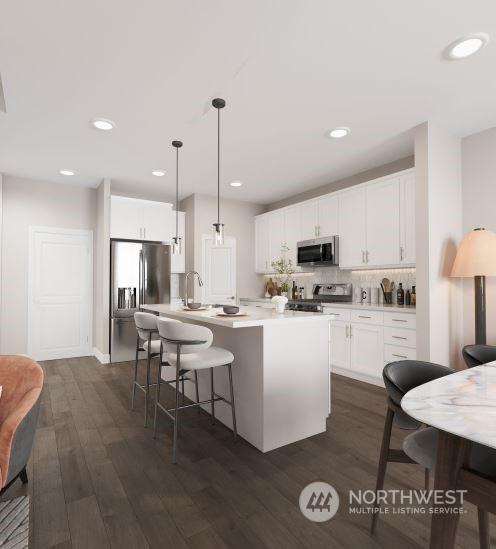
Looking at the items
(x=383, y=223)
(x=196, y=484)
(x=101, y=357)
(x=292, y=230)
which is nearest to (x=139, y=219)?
(x=101, y=357)

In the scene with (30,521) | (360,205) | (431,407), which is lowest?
(30,521)

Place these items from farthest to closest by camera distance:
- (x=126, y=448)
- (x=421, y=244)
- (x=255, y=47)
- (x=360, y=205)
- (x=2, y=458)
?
(x=360, y=205) → (x=421, y=244) → (x=126, y=448) → (x=255, y=47) → (x=2, y=458)

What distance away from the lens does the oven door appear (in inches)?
196

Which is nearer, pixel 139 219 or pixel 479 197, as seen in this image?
pixel 479 197

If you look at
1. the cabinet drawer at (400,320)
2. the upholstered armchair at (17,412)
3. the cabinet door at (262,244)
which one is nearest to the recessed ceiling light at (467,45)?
the cabinet drawer at (400,320)

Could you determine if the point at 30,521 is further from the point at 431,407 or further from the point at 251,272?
the point at 251,272

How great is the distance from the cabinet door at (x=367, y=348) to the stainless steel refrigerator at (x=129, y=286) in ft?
9.79

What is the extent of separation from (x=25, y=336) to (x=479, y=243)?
5.77 m

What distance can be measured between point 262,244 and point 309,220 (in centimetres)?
129

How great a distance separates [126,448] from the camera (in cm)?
249

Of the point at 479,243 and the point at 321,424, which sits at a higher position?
the point at 479,243

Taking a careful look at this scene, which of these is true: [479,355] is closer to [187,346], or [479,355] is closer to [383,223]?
[187,346]

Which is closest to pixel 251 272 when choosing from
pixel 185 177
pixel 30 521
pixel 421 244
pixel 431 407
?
pixel 185 177

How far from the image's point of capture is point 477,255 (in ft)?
9.90
